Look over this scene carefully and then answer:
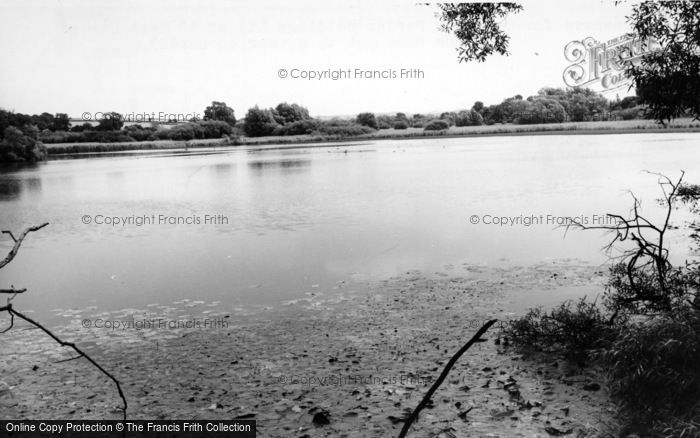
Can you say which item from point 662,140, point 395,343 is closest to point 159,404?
point 395,343

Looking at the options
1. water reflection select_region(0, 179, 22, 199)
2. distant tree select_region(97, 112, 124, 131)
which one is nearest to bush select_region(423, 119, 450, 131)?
distant tree select_region(97, 112, 124, 131)

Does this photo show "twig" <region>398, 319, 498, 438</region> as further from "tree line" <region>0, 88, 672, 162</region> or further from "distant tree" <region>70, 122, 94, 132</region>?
"distant tree" <region>70, 122, 94, 132</region>

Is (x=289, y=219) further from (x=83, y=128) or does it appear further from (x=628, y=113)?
(x=628, y=113)

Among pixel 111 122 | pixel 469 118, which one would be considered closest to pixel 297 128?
pixel 469 118

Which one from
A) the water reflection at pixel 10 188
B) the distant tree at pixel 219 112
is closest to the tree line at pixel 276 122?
the distant tree at pixel 219 112

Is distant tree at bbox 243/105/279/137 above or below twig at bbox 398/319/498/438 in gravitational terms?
above

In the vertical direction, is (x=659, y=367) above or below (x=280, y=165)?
below

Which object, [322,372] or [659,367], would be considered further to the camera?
[322,372]
